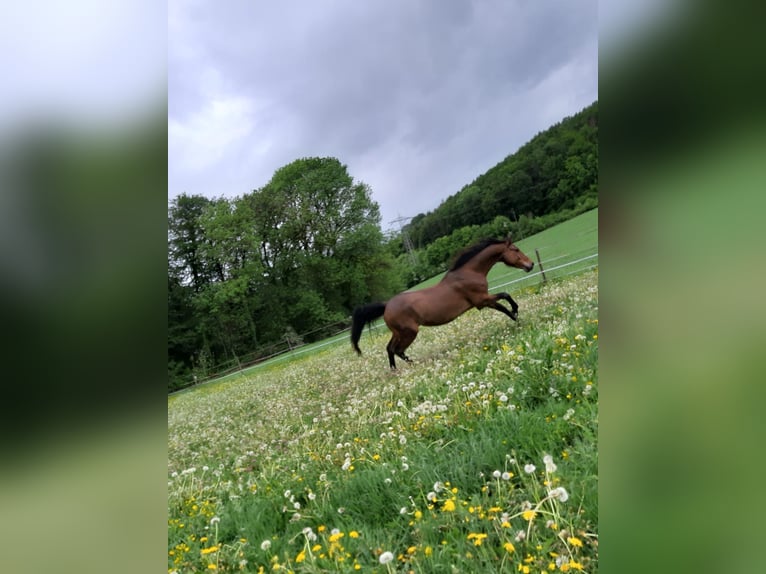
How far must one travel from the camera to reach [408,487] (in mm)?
1842

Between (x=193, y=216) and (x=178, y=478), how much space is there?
523 cm

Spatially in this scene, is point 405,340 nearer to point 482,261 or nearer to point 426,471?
point 482,261

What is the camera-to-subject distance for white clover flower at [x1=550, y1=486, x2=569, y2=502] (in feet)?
4.47

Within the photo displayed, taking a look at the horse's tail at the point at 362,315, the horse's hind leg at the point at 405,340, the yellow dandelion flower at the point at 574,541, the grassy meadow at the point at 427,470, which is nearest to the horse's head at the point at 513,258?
the grassy meadow at the point at 427,470

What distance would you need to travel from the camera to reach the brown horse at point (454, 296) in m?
4.23

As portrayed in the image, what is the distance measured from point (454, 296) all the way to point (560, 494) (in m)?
2.93

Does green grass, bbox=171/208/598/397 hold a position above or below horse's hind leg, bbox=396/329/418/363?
above

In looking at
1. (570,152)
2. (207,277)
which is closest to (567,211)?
(570,152)

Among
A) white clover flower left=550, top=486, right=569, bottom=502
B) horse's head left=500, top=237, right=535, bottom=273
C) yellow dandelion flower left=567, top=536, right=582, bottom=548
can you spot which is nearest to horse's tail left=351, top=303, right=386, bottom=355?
horse's head left=500, top=237, right=535, bottom=273

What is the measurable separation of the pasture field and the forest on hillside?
5.36 ft
